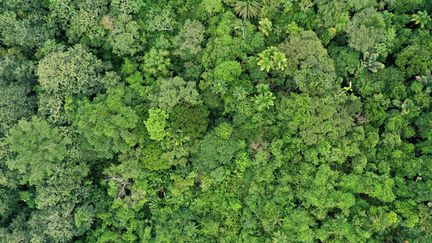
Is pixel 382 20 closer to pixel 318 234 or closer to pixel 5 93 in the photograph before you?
pixel 318 234

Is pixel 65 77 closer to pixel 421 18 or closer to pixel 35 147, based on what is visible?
pixel 35 147

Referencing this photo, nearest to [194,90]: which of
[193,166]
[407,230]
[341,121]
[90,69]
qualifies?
[193,166]

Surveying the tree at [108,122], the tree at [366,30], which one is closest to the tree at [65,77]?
the tree at [108,122]

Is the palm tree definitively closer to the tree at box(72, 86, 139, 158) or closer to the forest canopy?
the forest canopy

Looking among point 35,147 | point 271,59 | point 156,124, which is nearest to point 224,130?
point 156,124

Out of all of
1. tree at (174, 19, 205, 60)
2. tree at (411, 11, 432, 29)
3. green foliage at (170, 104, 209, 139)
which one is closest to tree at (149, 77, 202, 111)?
green foliage at (170, 104, 209, 139)
